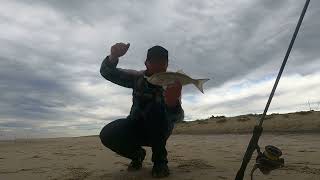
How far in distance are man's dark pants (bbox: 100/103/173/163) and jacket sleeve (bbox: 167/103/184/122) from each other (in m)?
0.07

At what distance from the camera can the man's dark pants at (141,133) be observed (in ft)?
16.0

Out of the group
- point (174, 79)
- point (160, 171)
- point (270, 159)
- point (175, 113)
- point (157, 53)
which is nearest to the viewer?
point (270, 159)

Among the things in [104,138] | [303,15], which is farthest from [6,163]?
[303,15]

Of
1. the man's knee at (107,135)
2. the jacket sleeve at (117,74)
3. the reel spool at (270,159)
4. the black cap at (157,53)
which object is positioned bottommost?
the reel spool at (270,159)

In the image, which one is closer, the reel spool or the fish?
the reel spool

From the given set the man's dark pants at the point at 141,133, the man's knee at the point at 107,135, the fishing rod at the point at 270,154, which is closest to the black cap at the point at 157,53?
the man's dark pants at the point at 141,133

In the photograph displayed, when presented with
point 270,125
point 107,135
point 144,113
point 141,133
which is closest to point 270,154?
point 144,113

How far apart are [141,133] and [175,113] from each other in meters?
A: 0.50

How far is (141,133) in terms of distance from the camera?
5.18 meters

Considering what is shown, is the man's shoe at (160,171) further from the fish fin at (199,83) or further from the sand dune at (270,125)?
the sand dune at (270,125)

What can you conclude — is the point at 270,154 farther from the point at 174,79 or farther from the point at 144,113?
the point at 144,113

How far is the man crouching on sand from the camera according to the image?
484 cm

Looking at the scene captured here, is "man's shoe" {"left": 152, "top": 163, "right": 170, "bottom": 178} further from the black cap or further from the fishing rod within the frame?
the fishing rod

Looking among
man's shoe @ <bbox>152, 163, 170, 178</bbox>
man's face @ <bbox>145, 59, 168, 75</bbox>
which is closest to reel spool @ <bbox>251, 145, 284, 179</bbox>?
man's shoe @ <bbox>152, 163, 170, 178</bbox>
